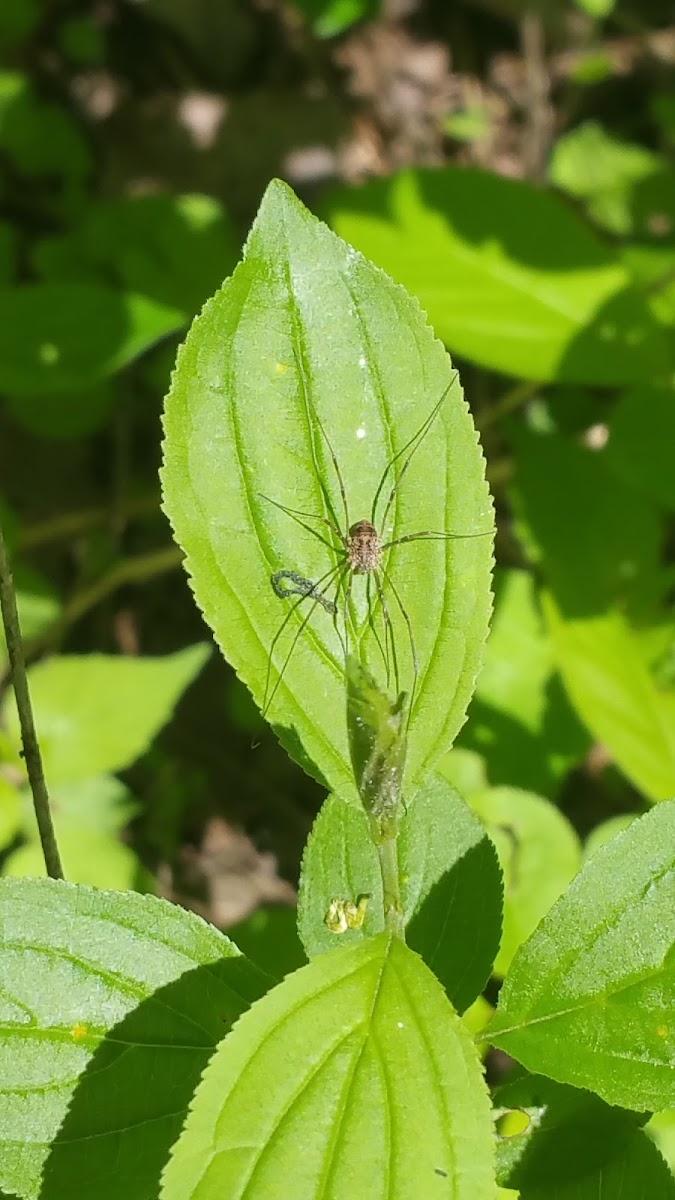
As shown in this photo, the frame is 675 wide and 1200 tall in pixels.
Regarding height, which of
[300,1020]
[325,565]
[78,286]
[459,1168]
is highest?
[78,286]

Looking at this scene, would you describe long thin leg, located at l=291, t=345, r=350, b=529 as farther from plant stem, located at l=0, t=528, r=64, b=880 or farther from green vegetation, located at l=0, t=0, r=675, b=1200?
plant stem, located at l=0, t=528, r=64, b=880

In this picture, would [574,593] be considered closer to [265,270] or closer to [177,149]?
[265,270]

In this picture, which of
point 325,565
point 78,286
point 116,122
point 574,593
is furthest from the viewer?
point 116,122

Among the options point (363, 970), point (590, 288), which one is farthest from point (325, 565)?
point (590, 288)

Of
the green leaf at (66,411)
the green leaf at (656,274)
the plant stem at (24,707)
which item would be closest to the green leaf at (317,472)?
the plant stem at (24,707)

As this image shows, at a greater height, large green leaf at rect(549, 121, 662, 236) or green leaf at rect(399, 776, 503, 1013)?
large green leaf at rect(549, 121, 662, 236)

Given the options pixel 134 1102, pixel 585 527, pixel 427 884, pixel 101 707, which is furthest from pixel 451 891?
pixel 585 527

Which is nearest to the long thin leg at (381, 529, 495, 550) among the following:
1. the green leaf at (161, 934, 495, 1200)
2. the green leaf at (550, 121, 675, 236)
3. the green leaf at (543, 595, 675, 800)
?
the green leaf at (161, 934, 495, 1200)

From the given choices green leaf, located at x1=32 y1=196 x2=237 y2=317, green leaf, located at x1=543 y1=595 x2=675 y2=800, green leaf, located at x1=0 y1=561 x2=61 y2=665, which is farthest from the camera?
green leaf, located at x1=32 y1=196 x2=237 y2=317

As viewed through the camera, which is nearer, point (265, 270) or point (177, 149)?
point (265, 270)
